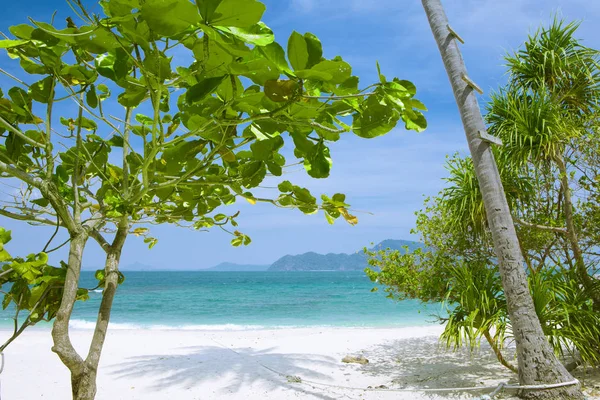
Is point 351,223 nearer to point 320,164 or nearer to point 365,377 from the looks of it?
point 320,164

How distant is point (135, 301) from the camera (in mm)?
25516

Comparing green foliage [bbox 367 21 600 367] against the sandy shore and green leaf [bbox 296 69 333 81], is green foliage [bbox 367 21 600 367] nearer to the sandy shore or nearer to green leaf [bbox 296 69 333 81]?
the sandy shore

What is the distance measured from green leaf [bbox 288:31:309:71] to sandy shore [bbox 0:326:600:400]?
3969 millimetres

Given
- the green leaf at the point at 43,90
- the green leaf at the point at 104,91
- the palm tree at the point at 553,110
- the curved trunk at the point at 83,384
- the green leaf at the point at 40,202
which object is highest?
the palm tree at the point at 553,110

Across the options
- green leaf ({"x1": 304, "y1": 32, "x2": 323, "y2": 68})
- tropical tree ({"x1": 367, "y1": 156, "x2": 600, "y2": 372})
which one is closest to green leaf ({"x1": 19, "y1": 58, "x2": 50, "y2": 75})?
green leaf ({"x1": 304, "y1": 32, "x2": 323, "y2": 68})

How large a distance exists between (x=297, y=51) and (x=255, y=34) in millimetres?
50

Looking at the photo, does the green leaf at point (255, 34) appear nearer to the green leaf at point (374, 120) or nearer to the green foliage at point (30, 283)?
the green leaf at point (374, 120)

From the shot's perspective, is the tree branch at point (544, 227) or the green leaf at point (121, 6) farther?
the tree branch at point (544, 227)

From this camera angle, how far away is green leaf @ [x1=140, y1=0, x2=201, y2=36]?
0.44 metres

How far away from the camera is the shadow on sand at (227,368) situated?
468 centimetres

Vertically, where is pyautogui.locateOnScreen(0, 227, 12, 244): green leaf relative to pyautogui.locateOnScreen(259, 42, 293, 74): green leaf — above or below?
below

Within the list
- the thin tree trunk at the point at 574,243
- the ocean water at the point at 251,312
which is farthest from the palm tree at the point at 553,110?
the ocean water at the point at 251,312

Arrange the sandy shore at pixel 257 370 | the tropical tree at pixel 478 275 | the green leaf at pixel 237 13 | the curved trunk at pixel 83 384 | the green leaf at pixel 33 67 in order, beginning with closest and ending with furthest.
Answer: the green leaf at pixel 237 13 < the green leaf at pixel 33 67 < the curved trunk at pixel 83 384 < the tropical tree at pixel 478 275 < the sandy shore at pixel 257 370

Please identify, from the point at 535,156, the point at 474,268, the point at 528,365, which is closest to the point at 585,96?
the point at 535,156
